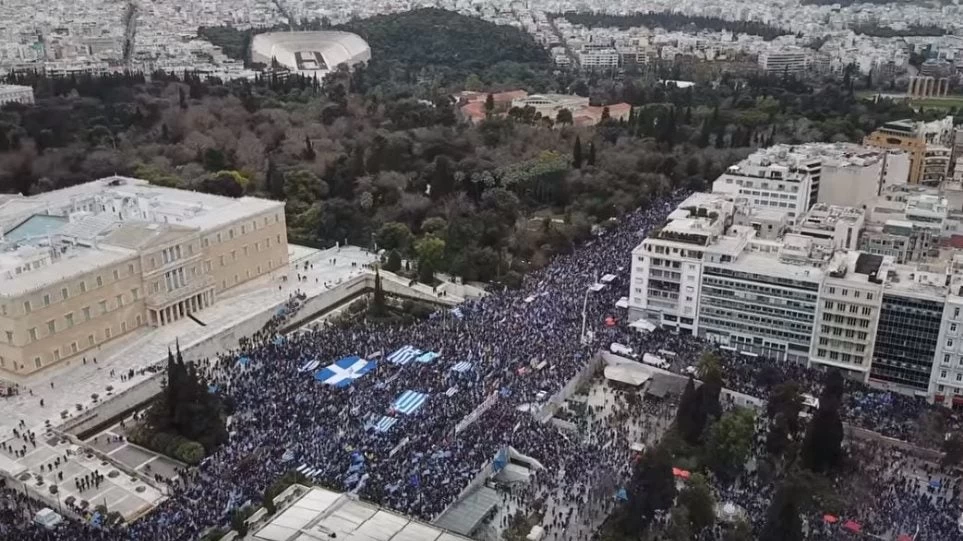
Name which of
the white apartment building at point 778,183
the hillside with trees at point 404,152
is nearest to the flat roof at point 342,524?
the hillside with trees at point 404,152

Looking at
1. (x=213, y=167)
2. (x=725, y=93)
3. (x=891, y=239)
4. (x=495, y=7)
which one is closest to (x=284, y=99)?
(x=213, y=167)

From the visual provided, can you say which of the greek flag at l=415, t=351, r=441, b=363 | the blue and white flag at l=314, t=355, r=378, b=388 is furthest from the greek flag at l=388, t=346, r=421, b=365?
the blue and white flag at l=314, t=355, r=378, b=388

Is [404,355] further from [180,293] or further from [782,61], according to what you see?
[782,61]

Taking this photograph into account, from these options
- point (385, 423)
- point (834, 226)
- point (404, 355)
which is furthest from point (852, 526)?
point (834, 226)

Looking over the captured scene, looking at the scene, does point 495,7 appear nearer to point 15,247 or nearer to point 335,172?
point 335,172

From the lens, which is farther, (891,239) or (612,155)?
(612,155)
